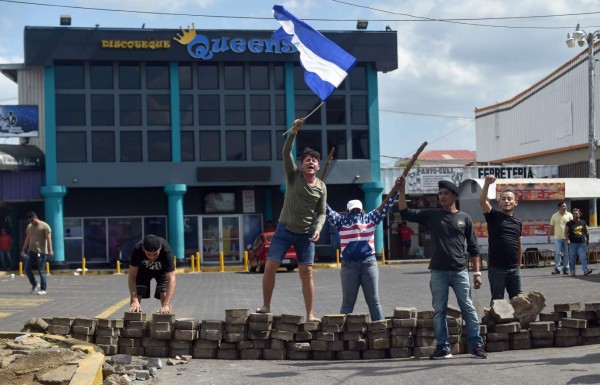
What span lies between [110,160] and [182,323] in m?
30.9

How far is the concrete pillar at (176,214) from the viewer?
3941 centimetres

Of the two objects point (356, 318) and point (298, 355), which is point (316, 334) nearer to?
point (298, 355)

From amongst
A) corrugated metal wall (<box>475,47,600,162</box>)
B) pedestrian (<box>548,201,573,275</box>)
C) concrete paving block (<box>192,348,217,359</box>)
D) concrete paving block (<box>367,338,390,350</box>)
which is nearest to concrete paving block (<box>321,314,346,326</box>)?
concrete paving block (<box>367,338,390,350</box>)

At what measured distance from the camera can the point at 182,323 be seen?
388 inches

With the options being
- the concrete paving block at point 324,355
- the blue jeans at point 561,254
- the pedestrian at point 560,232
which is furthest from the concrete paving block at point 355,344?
the blue jeans at point 561,254

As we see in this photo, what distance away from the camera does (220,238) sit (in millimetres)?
41438

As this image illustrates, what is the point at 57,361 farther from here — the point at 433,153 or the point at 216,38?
the point at 433,153

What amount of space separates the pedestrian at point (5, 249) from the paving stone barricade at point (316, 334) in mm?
28951

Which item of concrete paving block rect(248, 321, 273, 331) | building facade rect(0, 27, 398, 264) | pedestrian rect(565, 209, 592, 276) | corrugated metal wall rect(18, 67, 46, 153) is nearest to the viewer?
concrete paving block rect(248, 321, 273, 331)

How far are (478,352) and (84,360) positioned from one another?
4.06 meters

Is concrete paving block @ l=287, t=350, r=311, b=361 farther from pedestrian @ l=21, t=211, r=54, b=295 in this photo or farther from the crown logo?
the crown logo

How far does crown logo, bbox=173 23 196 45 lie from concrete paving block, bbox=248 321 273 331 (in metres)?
31.1

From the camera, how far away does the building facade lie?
129 ft

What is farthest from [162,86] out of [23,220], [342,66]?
[342,66]
